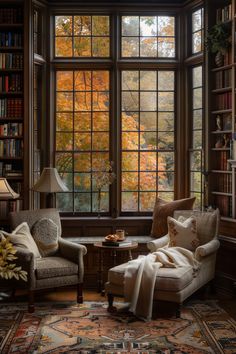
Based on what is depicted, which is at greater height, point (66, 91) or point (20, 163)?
point (66, 91)

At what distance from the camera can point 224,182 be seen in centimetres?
668

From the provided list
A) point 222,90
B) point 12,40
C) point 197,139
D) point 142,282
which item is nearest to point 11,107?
point 12,40

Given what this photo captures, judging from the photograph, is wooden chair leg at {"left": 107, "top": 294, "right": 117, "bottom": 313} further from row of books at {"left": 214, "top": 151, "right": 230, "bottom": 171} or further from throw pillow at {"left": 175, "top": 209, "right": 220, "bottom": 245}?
row of books at {"left": 214, "top": 151, "right": 230, "bottom": 171}

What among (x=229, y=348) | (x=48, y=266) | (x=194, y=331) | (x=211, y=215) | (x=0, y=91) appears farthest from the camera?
(x=0, y=91)

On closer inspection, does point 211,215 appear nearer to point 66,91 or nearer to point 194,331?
point 194,331

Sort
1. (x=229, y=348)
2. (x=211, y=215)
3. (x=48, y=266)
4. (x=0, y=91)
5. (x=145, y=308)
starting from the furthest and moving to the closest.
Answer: (x=0, y=91)
(x=211, y=215)
(x=48, y=266)
(x=145, y=308)
(x=229, y=348)

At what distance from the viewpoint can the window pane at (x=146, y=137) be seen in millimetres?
7375

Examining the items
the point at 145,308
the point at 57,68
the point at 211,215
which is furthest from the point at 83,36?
the point at 145,308

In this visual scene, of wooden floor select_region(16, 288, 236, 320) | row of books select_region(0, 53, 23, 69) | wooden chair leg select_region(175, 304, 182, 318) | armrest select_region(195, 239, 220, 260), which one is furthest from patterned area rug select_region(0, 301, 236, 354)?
row of books select_region(0, 53, 23, 69)

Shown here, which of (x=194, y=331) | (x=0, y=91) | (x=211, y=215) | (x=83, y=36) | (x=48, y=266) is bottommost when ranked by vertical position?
(x=194, y=331)

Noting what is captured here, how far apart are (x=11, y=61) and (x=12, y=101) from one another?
1.70ft

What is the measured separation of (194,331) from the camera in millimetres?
4992

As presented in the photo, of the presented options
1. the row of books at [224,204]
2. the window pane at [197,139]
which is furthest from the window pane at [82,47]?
the row of books at [224,204]

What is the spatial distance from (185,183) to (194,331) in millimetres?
2715
